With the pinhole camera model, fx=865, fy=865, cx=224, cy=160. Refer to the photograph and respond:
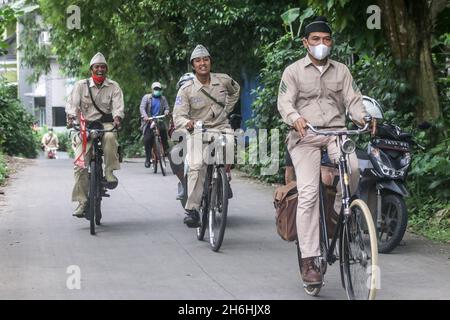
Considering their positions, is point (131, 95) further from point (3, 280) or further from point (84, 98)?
point (3, 280)

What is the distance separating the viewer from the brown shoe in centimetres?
Result: 617

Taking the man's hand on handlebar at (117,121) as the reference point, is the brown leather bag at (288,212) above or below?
below

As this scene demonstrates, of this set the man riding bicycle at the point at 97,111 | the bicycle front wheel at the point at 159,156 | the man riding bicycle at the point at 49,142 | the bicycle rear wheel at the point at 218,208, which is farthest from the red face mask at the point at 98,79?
the man riding bicycle at the point at 49,142

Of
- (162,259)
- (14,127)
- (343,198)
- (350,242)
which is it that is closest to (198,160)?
(162,259)

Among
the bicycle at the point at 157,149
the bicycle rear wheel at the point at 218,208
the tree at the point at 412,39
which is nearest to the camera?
the bicycle rear wheel at the point at 218,208

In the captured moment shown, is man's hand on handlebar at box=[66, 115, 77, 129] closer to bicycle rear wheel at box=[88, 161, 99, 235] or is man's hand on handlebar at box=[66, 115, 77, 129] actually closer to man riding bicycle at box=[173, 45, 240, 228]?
bicycle rear wheel at box=[88, 161, 99, 235]

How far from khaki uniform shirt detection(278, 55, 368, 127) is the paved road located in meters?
1.32

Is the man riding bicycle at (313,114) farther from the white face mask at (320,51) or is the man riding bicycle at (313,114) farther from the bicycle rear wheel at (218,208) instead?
the bicycle rear wheel at (218,208)

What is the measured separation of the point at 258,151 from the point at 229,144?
6.33 m

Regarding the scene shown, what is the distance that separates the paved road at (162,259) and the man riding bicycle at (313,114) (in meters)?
0.53

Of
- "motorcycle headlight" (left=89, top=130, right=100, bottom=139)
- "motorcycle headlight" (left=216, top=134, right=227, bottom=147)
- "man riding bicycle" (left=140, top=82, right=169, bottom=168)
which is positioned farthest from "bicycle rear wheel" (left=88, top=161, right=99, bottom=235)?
"man riding bicycle" (left=140, top=82, right=169, bottom=168)

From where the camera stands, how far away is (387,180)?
8.12 meters

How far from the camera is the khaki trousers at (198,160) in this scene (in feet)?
28.7
